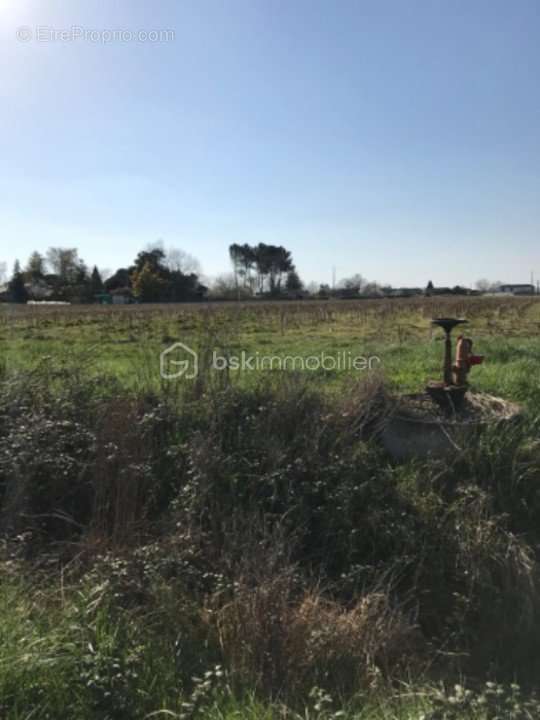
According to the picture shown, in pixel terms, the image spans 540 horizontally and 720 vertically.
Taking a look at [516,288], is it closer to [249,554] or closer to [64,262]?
[64,262]

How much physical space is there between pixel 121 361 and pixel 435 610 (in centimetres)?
584

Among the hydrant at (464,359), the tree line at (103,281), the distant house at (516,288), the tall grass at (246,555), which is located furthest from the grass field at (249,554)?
the distant house at (516,288)

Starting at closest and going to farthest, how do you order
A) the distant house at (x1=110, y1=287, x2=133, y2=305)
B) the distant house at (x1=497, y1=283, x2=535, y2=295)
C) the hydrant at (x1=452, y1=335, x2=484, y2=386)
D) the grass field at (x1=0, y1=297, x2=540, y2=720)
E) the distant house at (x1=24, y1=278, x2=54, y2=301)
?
the grass field at (x1=0, y1=297, x2=540, y2=720) → the hydrant at (x1=452, y1=335, x2=484, y2=386) → the distant house at (x1=110, y1=287, x2=133, y2=305) → the distant house at (x1=24, y1=278, x2=54, y2=301) → the distant house at (x1=497, y1=283, x2=535, y2=295)

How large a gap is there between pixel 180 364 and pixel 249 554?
8.28ft

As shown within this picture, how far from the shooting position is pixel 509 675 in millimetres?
3793

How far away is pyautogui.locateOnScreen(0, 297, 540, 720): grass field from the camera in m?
2.75

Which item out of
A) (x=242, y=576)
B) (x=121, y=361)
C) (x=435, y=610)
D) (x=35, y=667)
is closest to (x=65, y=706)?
(x=35, y=667)

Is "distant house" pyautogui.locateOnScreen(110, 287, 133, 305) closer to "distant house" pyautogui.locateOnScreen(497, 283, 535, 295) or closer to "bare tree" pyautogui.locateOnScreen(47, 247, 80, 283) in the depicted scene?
"bare tree" pyautogui.locateOnScreen(47, 247, 80, 283)

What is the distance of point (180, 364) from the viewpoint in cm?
591

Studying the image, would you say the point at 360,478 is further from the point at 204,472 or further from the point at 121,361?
the point at 121,361

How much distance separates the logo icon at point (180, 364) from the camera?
5723mm

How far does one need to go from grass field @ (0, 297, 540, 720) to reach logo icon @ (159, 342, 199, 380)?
0.30ft

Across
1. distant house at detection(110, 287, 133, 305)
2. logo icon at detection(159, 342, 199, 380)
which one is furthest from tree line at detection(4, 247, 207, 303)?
logo icon at detection(159, 342, 199, 380)

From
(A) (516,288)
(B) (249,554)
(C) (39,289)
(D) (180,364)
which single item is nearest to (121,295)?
(C) (39,289)
